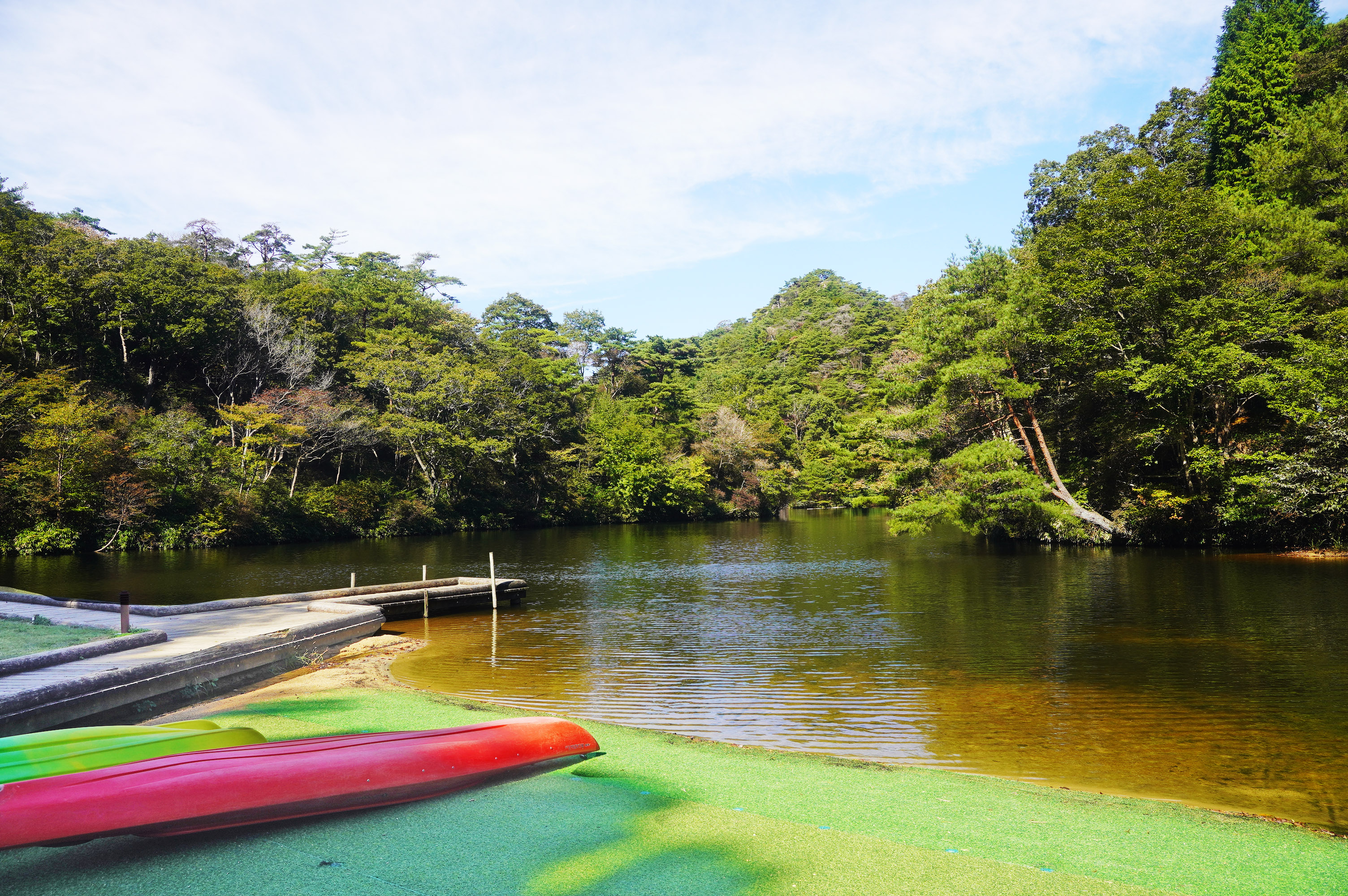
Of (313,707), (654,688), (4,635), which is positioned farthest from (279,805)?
(4,635)

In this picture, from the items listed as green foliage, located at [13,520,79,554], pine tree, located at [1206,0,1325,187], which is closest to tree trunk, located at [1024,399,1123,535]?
pine tree, located at [1206,0,1325,187]

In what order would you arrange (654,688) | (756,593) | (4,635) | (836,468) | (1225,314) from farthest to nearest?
(836,468), (1225,314), (756,593), (654,688), (4,635)

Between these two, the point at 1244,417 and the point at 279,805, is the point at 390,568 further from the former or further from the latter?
the point at 1244,417

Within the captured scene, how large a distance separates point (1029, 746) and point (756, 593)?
10.8 meters

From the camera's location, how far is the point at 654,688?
872cm

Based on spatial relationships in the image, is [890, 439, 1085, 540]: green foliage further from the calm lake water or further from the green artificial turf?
the green artificial turf

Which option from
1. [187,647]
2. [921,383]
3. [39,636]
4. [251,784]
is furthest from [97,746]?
[921,383]

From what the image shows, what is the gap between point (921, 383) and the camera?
81.7ft

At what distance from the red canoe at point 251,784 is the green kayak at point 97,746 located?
20cm

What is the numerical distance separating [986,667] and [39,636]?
11021mm

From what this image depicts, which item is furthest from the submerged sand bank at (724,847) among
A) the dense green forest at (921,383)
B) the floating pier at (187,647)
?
the dense green forest at (921,383)

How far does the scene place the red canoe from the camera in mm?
2916

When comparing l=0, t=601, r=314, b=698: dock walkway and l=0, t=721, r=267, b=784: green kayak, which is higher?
l=0, t=721, r=267, b=784: green kayak

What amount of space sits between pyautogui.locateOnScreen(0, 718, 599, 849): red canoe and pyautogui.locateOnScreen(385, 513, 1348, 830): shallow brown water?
330 centimetres
